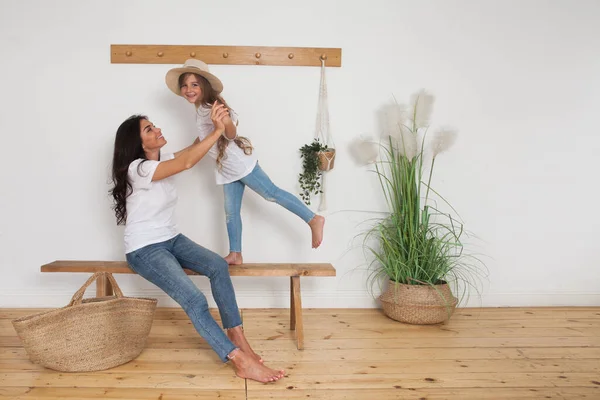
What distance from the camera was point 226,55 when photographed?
323cm

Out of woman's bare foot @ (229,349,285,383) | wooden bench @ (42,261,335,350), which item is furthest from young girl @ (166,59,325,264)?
woman's bare foot @ (229,349,285,383)

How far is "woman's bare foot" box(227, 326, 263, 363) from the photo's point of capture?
236cm

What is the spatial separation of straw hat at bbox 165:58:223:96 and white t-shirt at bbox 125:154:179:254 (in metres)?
0.59

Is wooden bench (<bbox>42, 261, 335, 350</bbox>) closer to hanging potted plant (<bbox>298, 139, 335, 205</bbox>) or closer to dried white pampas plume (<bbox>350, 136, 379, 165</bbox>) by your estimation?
hanging potted plant (<bbox>298, 139, 335, 205</bbox>)

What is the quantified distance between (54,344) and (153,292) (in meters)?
1.12

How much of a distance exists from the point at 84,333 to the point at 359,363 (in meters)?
1.21

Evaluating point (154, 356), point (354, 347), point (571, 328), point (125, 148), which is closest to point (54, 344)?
point (154, 356)

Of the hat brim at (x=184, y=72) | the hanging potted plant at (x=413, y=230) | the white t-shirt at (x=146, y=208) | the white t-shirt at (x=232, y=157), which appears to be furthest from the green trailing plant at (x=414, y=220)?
the white t-shirt at (x=146, y=208)

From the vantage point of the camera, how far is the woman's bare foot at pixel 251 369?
2.18m

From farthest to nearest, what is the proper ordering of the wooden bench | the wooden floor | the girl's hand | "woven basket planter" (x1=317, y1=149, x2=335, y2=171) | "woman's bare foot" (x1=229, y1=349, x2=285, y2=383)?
"woven basket planter" (x1=317, y1=149, x2=335, y2=171) → the wooden bench → the girl's hand → "woman's bare foot" (x1=229, y1=349, x2=285, y2=383) → the wooden floor

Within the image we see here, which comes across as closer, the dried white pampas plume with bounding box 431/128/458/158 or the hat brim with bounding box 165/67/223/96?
the hat brim with bounding box 165/67/223/96

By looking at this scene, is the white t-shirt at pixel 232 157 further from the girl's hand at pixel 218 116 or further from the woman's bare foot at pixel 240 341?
the woman's bare foot at pixel 240 341

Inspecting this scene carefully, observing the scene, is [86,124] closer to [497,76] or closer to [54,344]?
[54,344]

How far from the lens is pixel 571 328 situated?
2.99m
